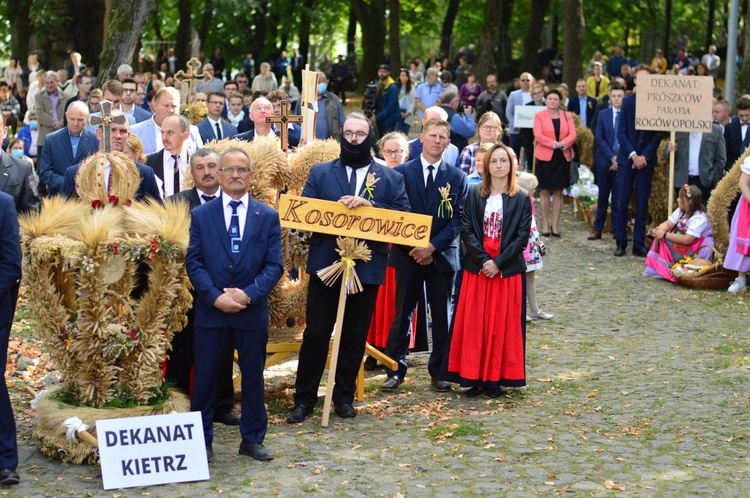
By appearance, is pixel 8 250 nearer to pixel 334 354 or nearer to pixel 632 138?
pixel 334 354

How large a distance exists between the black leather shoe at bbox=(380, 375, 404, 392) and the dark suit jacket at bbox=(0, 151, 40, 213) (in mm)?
3131

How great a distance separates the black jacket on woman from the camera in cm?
933

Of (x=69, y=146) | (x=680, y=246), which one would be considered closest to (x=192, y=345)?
(x=69, y=146)

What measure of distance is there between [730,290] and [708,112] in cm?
293

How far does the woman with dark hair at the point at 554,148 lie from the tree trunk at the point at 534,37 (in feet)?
73.3

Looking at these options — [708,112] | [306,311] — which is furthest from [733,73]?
[306,311]

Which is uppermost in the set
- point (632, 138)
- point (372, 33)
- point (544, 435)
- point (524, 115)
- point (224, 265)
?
point (372, 33)

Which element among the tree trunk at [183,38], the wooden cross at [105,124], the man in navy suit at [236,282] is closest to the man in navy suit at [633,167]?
the wooden cross at [105,124]

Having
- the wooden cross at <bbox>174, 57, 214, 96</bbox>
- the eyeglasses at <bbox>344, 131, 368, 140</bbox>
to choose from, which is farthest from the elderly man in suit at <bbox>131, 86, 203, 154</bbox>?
the wooden cross at <bbox>174, 57, 214, 96</bbox>

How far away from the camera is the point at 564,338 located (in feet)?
38.2

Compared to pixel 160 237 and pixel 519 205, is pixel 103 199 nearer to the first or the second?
pixel 160 237

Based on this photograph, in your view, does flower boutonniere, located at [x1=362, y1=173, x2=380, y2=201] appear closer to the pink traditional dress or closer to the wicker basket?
the wicker basket

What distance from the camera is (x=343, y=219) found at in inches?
332

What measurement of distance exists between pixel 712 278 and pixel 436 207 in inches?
232
